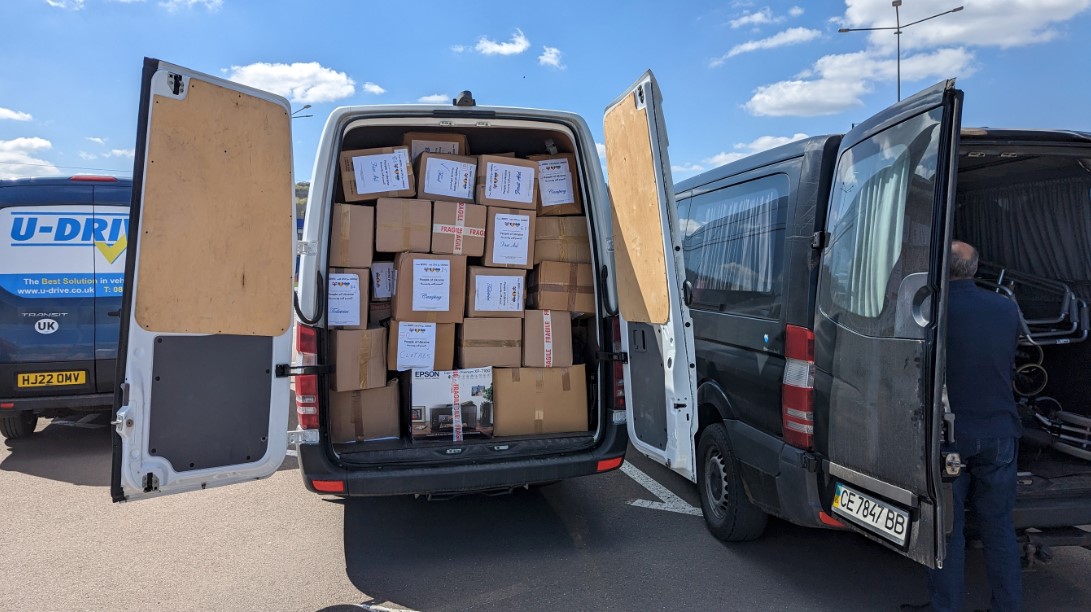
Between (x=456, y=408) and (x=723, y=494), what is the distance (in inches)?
60.3

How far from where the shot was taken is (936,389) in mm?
2375

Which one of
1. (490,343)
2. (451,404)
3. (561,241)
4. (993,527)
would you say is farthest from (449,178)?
(993,527)

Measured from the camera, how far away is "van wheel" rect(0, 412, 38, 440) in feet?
19.8

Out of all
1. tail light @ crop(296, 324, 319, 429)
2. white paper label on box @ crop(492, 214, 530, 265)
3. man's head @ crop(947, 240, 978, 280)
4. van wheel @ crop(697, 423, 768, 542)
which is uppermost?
white paper label on box @ crop(492, 214, 530, 265)

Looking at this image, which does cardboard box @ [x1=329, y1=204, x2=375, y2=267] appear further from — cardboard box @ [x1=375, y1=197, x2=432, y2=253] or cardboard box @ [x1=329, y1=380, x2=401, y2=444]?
cardboard box @ [x1=329, y1=380, x2=401, y2=444]

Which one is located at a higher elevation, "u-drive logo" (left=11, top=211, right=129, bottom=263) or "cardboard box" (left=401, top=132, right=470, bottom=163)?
"cardboard box" (left=401, top=132, right=470, bottom=163)

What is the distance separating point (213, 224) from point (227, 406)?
0.78m

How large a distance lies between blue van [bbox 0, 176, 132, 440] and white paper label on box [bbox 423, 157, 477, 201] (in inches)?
124

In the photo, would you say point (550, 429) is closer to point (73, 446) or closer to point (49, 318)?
point (49, 318)

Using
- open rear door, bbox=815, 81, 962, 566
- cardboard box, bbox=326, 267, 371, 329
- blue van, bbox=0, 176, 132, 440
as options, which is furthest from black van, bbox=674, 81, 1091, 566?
A: blue van, bbox=0, 176, 132, 440

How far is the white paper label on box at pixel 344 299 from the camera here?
3.68m

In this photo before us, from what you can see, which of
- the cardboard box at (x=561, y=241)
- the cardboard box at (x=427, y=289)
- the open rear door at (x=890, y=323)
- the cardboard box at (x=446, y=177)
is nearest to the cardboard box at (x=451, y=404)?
the cardboard box at (x=427, y=289)

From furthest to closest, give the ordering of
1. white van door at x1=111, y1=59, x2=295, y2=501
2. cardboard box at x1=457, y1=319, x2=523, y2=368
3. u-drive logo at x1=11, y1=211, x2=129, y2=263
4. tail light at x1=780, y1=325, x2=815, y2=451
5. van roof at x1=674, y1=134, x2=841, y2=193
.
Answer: u-drive logo at x1=11, y1=211, x2=129, y2=263, cardboard box at x1=457, y1=319, x2=523, y2=368, van roof at x1=674, y1=134, x2=841, y2=193, tail light at x1=780, y1=325, x2=815, y2=451, white van door at x1=111, y1=59, x2=295, y2=501

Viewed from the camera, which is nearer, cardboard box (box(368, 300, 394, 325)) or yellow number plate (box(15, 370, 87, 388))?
cardboard box (box(368, 300, 394, 325))
